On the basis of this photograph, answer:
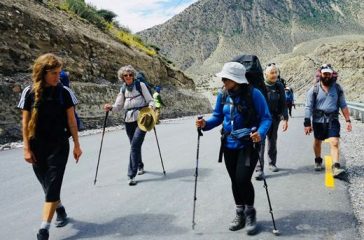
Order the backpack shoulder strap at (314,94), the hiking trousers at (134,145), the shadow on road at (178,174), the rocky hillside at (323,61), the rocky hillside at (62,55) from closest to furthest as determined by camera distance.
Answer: the hiking trousers at (134,145) < the shadow on road at (178,174) < the backpack shoulder strap at (314,94) < the rocky hillside at (62,55) < the rocky hillside at (323,61)

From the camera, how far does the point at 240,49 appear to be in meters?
170

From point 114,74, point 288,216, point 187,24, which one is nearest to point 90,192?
point 288,216

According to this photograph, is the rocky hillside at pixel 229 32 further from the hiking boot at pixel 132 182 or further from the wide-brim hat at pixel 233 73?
the wide-brim hat at pixel 233 73

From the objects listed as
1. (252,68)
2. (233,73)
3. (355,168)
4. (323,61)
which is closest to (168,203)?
(252,68)

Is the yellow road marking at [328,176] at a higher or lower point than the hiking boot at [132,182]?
lower

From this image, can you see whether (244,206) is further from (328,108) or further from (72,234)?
(328,108)

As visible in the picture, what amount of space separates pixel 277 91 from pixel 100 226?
461 centimetres

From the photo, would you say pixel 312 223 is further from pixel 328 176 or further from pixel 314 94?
pixel 314 94

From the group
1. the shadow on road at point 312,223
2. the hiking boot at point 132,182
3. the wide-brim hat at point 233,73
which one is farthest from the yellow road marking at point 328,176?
the hiking boot at point 132,182

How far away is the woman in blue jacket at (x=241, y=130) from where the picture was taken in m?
5.13

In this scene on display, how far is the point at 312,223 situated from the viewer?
5379mm

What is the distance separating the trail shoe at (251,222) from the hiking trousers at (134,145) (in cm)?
304

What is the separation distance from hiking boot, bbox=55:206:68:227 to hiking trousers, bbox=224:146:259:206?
7.25ft

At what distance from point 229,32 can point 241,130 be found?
18008 cm
